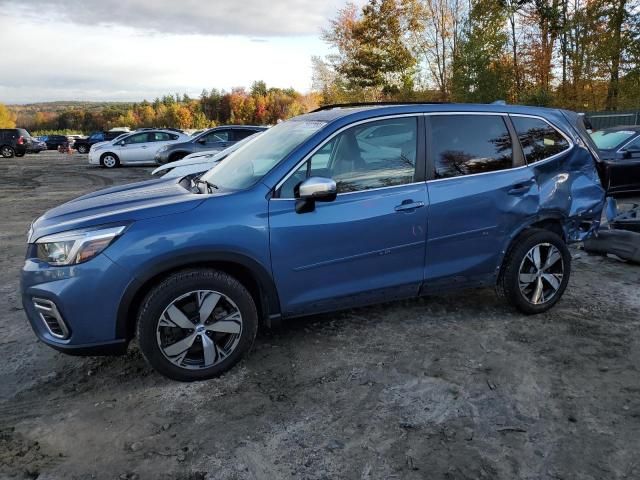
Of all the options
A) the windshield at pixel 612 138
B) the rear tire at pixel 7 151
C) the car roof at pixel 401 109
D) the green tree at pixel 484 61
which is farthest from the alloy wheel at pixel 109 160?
the car roof at pixel 401 109

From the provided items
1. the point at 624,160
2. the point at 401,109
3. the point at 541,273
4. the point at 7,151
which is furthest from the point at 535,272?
the point at 7,151

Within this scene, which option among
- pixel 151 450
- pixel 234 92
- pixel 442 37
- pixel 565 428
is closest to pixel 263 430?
pixel 151 450

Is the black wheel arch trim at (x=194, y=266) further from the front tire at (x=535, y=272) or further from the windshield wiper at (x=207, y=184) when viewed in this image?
the front tire at (x=535, y=272)

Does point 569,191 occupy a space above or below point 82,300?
above

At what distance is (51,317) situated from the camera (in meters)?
3.03

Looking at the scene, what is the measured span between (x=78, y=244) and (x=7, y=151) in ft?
105

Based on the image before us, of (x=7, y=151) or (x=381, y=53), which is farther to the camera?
(x=381, y=53)

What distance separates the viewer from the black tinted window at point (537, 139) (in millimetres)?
4125

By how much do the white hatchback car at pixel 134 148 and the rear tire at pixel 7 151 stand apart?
12.4m

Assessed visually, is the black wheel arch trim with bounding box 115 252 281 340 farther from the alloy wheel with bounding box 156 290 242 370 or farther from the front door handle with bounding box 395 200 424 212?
the front door handle with bounding box 395 200 424 212

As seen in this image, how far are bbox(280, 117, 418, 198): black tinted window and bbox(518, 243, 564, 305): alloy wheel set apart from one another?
4.36 ft

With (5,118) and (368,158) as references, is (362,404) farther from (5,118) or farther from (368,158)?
(5,118)

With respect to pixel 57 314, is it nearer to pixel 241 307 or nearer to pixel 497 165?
pixel 241 307

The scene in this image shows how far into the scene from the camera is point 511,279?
13.3 feet
